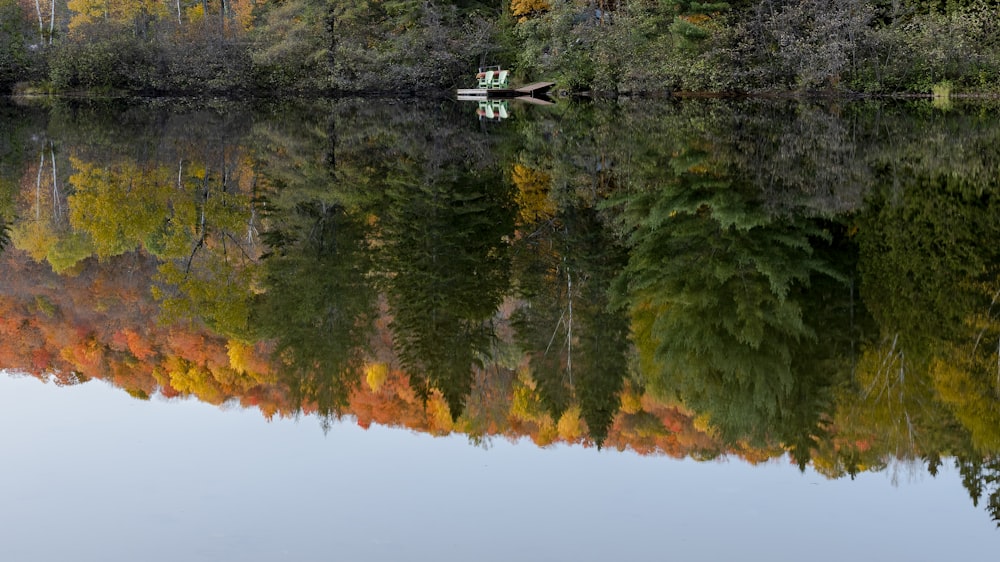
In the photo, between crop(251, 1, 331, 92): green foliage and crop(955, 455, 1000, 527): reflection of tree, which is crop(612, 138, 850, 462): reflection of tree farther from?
crop(251, 1, 331, 92): green foliage

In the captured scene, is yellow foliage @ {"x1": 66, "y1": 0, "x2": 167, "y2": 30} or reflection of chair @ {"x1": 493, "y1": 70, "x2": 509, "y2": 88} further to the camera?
yellow foliage @ {"x1": 66, "y1": 0, "x2": 167, "y2": 30}

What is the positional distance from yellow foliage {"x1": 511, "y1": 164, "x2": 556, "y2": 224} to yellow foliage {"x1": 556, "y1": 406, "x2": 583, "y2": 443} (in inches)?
216

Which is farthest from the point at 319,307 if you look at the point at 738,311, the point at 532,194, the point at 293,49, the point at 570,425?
the point at 293,49

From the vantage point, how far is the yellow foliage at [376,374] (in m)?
5.99

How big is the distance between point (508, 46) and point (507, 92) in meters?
2.11

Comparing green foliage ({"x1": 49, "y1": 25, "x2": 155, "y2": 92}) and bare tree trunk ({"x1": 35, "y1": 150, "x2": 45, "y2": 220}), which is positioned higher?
green foliage ({"x1": 49, "y1": 25, "x2": 155, "y2": 92})

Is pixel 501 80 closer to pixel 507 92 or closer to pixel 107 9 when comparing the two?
pixel 507 92

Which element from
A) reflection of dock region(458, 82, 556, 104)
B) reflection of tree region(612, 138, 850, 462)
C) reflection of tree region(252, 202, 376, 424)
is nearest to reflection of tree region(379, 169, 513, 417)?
reflection of tree region(252, 202, 376, 424)

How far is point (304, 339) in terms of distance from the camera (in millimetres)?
7090

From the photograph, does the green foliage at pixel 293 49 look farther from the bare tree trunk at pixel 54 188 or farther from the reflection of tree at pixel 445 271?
the reflection of tree at pixel 445 271

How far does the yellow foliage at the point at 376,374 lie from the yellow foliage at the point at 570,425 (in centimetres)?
114

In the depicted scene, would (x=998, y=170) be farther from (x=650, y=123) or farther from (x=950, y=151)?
(x=650, y=123)

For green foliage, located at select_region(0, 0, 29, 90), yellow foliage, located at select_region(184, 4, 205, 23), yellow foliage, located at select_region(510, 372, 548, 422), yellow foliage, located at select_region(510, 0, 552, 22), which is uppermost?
yellow foliage, located at select_region(184, 4, 205, 23)

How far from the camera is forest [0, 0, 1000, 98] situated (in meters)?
33.9
